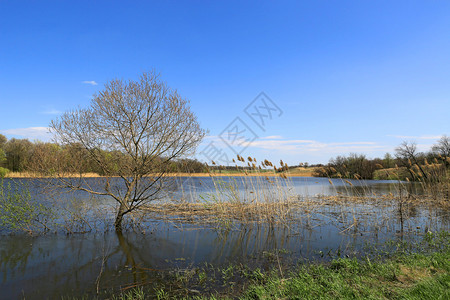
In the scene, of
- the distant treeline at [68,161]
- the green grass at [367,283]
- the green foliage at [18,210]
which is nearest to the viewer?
the green grass at [367,283]

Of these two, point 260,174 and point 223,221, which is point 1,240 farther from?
point 260,174

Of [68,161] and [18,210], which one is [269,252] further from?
[18,210]

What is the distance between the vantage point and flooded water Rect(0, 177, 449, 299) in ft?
16.9

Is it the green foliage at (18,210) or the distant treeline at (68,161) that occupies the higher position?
the distant treeline at (68,161)

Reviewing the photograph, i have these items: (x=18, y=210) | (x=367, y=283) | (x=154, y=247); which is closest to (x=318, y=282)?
(x=367, y=283)

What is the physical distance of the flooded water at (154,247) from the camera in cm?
516

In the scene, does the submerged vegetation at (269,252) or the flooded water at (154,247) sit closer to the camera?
the submerged vegetation at (269,252)

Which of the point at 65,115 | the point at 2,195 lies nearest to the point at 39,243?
the point at 2,195

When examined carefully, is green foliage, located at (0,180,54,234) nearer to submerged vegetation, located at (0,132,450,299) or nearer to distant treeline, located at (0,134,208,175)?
submerged vegetation, located at (0,132,450,299)

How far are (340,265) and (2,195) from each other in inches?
378

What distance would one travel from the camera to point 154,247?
726 centimetres

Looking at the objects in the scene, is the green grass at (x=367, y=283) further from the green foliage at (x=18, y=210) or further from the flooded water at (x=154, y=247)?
the green foliage at (x=18, y=210)

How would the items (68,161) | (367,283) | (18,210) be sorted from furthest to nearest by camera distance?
(68,161) → (18,210) → (367,283)

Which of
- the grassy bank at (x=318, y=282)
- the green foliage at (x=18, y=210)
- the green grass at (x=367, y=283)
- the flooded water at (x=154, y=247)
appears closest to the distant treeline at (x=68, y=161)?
the flooded water at (x=154, y=247)
